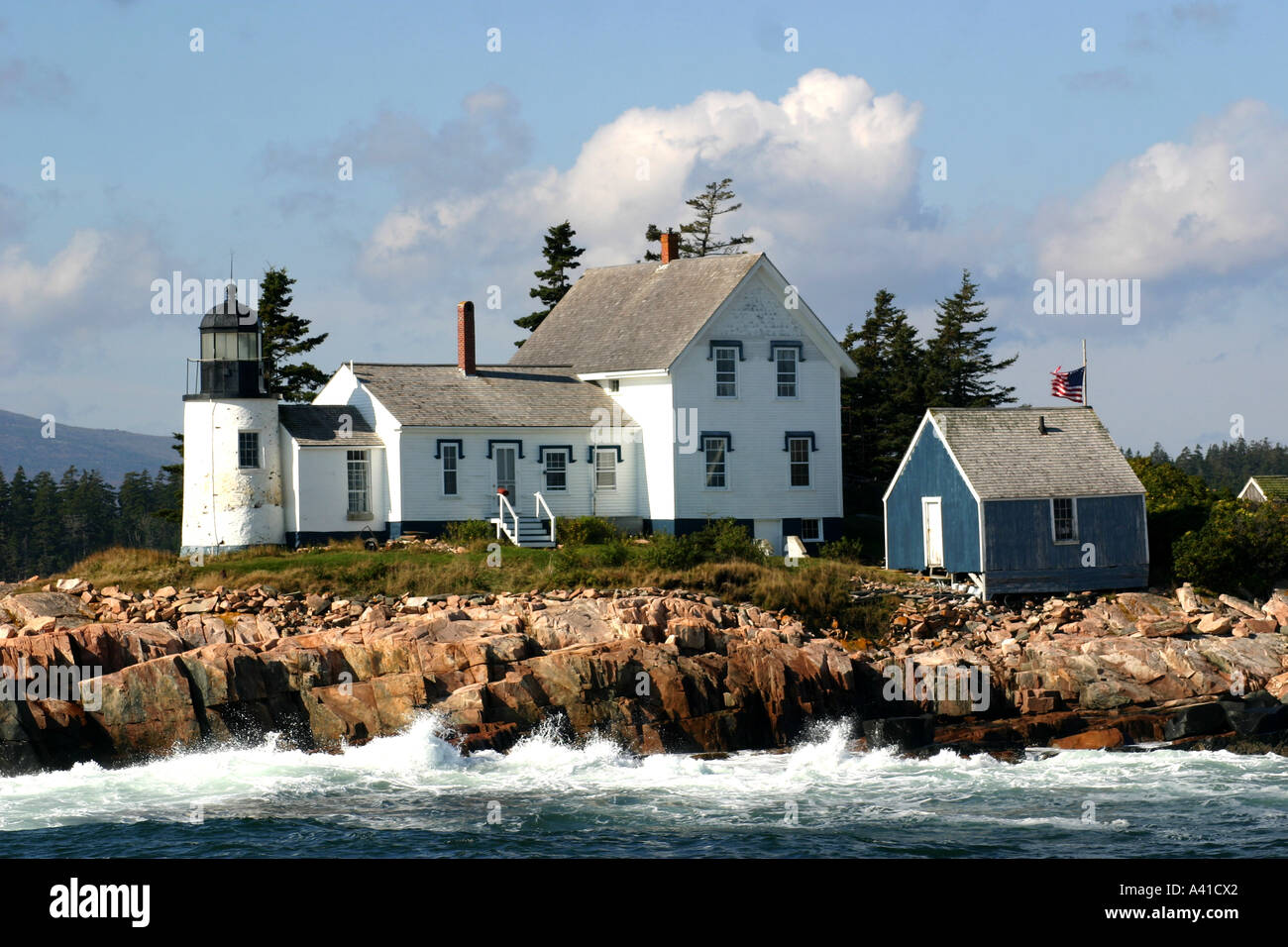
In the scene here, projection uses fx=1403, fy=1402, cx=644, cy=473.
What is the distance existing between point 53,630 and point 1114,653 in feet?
65.7

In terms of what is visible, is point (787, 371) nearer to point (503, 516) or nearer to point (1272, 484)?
point (503, 516)

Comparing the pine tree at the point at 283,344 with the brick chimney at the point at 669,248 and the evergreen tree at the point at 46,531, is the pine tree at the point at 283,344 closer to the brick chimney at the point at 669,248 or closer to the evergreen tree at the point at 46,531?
the brick chimney at the point at 669,248

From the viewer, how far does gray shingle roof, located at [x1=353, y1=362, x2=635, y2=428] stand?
36.9 meters

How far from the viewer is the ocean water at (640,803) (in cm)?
1762

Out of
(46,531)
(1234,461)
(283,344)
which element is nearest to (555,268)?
(283,344)

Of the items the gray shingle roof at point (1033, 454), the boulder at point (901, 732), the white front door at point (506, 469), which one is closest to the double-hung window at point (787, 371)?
the gray shingle roof at point (1033, 454)

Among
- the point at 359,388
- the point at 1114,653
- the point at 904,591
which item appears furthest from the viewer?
the point at 359,388

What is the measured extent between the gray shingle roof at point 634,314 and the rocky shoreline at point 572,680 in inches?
457

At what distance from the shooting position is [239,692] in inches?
945

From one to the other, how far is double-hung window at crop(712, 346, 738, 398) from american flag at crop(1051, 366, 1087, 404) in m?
8.43

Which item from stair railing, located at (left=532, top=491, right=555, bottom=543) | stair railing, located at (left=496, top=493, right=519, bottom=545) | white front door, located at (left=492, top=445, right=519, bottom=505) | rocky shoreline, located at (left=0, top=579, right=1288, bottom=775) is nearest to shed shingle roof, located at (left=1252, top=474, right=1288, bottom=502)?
rocky shoreline, located at (left=0, top=579, right=1288, bottom=775)
